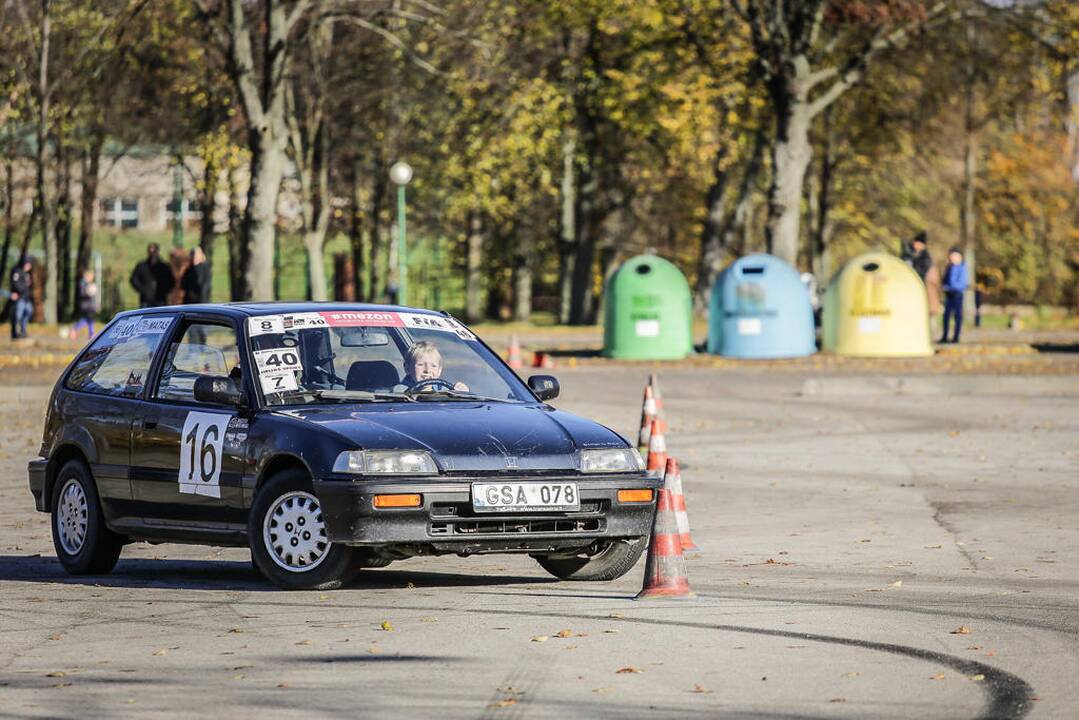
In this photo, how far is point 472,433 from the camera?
9.97 m

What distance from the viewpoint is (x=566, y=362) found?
3378 centimetres

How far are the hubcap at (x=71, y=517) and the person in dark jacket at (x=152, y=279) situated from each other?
3053 centimetres

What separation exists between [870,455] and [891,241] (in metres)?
53.1

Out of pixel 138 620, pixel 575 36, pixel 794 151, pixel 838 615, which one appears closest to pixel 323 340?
pixel 138 620

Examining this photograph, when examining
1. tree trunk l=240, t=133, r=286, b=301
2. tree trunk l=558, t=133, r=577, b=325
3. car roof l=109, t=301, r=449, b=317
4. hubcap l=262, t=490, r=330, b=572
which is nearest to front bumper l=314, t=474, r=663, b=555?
hubcap l=262, t=490, r=330, b=572

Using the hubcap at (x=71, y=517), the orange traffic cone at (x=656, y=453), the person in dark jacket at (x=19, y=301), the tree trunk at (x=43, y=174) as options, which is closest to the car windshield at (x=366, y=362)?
the hubcap at (x=71, y=517)

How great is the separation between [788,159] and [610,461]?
2992cm

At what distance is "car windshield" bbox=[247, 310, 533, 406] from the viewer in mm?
10672

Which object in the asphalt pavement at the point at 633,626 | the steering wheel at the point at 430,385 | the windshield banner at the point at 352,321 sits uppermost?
the windshield banner at the point at 352,321

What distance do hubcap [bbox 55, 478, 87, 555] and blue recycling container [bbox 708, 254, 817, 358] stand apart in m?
23.3

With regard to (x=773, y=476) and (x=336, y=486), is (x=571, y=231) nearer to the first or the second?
(x=773, y=476)

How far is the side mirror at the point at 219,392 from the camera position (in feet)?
34.7

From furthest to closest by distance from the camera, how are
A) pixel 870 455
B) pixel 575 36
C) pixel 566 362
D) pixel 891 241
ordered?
1. pixel 891 241
2. pixel 575 36
3. pixel 566 362
4. pixel 870 455

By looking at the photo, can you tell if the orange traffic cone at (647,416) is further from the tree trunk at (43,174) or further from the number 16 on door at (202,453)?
the tree trunk at (43,174)
